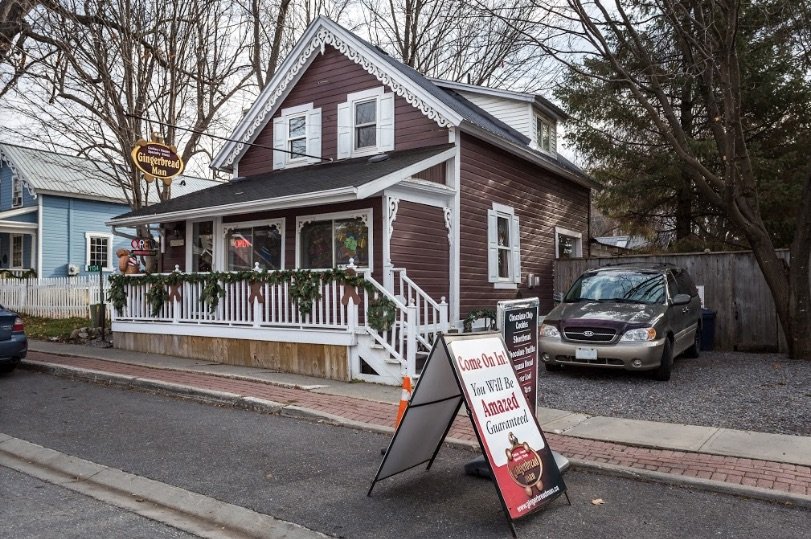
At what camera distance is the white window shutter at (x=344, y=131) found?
1334 cm

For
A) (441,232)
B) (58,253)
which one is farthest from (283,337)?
(58,253)

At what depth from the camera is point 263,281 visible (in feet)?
34.4

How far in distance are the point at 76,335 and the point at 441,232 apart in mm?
9503

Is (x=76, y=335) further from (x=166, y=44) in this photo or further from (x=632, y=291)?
(x=632, y=291)

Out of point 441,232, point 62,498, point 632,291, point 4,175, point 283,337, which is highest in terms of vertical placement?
point 4,175

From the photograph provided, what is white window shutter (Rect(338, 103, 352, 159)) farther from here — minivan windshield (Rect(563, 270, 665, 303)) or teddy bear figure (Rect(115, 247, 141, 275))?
minivan windshield (Rect(563, 270, 665, 303))

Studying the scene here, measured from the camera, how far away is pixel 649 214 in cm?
1833

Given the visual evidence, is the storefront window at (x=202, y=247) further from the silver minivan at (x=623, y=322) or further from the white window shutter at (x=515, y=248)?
the silver minivan at (x=623, y=322)

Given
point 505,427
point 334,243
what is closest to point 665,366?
point 505,427

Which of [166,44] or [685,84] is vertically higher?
[166,44]

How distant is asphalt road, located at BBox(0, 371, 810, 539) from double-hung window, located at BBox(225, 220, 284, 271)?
5.55 metres

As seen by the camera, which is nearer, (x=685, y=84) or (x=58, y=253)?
(x=685, y=84)

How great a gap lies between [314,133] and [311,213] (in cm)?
290

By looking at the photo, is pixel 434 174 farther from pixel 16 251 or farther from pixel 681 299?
pixel 16 251
